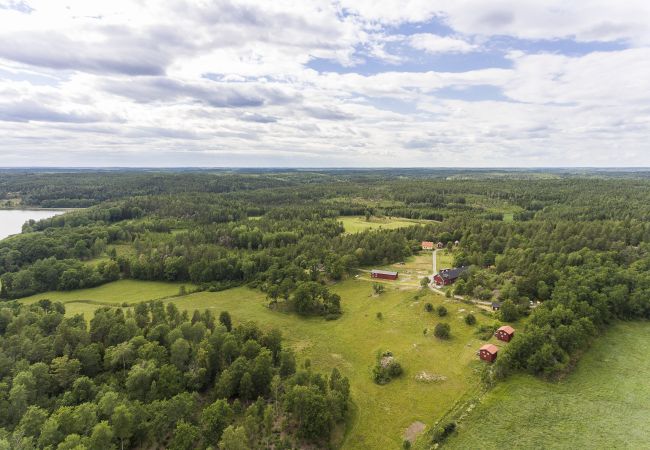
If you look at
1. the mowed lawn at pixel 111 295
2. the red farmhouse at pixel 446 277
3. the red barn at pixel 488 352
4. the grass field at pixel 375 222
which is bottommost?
the mowed lawn at pixel 111 295

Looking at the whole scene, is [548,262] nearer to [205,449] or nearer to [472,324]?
[472,324]

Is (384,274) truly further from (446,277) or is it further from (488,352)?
(488,352)

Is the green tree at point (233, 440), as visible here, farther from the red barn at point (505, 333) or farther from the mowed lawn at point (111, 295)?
the mowed lawn at point (111, 295)

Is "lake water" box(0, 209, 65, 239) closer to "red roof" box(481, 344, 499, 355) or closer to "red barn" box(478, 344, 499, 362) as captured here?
"red barn" box(478, 344, 499, 362)

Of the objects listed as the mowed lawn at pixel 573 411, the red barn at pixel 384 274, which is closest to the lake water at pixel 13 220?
the red barn at pixel 384 274

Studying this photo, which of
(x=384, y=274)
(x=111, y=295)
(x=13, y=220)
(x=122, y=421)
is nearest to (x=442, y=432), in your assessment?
(x=122, y=421)

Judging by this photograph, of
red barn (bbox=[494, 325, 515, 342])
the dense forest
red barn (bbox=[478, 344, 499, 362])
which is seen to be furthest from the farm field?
red barn (bbox=[494, 325, 515, 342])

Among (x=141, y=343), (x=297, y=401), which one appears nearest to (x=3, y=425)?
(x=141, y=343)
